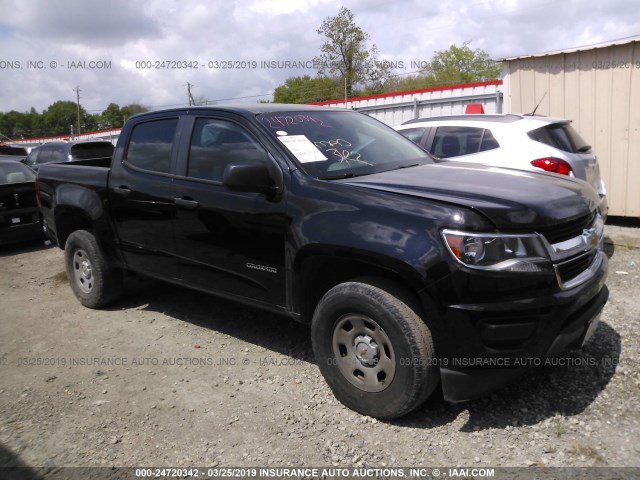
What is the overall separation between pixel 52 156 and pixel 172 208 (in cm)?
1097

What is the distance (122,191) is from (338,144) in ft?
6.53

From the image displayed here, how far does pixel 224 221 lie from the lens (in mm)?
3746

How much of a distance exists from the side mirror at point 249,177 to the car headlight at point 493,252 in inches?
→ 48.5

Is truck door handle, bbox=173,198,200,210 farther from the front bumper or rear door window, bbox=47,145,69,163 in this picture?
rear door window, bbox=47,145,69,163

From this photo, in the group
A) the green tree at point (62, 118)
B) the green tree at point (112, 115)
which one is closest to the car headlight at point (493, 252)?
the green tree at point (112, 115)

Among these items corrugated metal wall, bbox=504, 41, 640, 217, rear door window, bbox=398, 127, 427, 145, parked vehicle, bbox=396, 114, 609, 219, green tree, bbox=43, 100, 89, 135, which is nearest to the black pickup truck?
parked vehicle, bbox=396, 114, 609, 219

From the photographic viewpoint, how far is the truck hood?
110 inches

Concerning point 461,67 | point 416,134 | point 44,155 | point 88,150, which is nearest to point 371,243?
point 416,134

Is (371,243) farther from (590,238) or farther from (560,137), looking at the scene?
(560,137)

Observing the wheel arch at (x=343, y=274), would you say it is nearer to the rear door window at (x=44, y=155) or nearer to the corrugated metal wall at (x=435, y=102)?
the corrugated metal wall at (x=435, y=102)

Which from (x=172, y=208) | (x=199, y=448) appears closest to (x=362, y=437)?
(x=199, y=448)

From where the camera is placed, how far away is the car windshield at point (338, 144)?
3.55 m

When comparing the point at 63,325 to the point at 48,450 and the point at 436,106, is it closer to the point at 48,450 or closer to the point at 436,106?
the point at 48,450

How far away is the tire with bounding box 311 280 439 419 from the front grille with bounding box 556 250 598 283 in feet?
2.51
